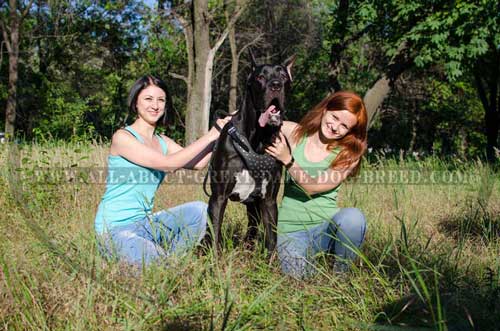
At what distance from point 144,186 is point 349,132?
1250 millimetres

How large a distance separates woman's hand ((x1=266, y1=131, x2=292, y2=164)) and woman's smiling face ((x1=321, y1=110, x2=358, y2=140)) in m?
0.27

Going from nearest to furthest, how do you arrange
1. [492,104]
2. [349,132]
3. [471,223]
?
[349,132] < [471,223] < [492,104]

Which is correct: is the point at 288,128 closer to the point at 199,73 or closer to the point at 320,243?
the point at 320,243

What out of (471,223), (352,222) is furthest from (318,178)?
(471,223)

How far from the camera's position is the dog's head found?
2.30 m

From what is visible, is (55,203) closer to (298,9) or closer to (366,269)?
(366,269)

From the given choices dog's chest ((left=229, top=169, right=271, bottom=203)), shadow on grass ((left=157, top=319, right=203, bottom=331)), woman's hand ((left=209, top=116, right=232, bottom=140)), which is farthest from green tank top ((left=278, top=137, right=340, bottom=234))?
shadow on grass ((left=157, top=319, right=203, bottom=331))

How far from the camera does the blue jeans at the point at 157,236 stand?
222cm

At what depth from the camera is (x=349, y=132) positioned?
2664mm

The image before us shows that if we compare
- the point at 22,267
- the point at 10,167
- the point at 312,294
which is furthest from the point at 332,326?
the point at 10,167

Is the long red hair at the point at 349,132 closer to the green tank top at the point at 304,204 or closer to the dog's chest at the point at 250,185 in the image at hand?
the green tank top at the point at 304,204

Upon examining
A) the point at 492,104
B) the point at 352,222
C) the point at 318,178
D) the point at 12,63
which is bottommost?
the point at 352,222

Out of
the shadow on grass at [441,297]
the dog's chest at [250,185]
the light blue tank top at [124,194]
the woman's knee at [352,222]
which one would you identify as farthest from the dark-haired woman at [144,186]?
the shadow on grass at [441,297]

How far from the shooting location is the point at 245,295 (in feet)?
6.63
